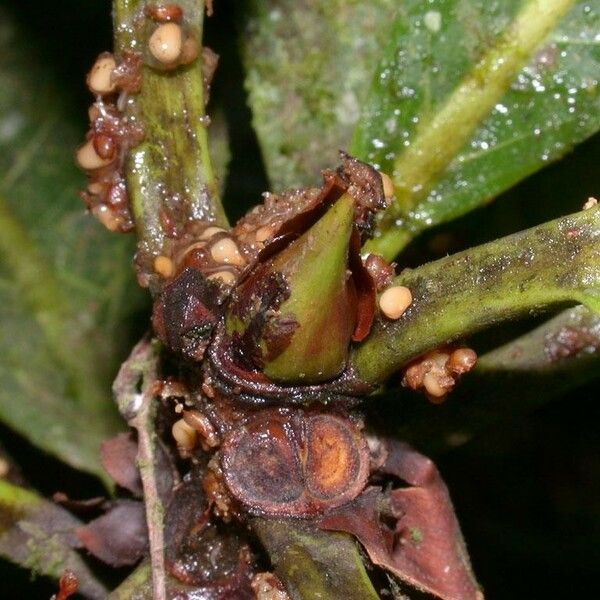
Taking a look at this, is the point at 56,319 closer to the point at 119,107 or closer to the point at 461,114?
the point at 119,107

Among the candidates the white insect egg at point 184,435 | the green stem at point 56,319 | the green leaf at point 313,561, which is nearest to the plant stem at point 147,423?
the white insect egg at point 184,435

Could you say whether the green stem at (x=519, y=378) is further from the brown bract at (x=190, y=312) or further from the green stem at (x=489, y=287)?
the brown bract at (x=190, y=312)

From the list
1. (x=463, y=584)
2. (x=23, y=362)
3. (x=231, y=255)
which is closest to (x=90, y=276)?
(x=23, y=362)

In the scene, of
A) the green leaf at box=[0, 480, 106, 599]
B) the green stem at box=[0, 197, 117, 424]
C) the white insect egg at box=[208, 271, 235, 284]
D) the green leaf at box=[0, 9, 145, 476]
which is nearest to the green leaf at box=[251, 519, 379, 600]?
the white insect egg at box=[208, 271, 235, 284]

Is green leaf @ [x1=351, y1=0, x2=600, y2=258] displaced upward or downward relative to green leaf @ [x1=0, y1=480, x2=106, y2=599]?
upward

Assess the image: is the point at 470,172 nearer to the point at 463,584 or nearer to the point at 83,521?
the point at 463,584

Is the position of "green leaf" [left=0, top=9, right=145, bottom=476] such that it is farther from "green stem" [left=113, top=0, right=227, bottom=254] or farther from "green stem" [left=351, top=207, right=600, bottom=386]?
"green stem" [left=351, top=207, right=600, bottom=386]
